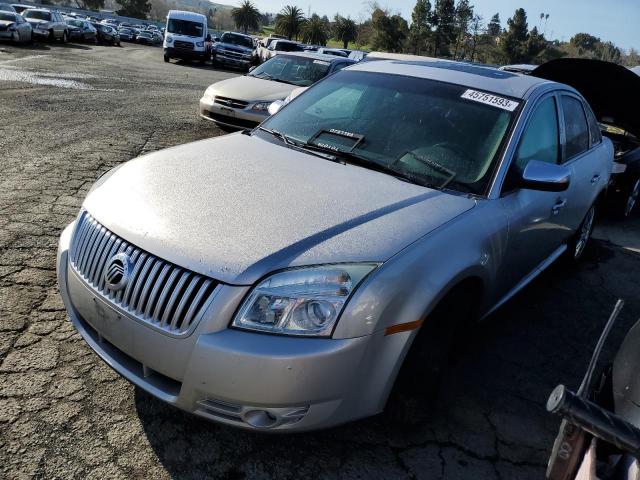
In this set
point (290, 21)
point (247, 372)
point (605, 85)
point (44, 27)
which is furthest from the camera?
point (290, 21)

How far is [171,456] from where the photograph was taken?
7.45ft

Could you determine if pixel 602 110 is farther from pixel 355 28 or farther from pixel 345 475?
pixel 355 28

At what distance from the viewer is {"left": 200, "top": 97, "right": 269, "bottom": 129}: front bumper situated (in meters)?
8.53

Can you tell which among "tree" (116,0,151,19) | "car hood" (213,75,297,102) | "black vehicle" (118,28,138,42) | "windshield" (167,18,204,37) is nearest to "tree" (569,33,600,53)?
"tree" (116,0,151,19)

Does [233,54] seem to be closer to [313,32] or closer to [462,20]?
[313,32]

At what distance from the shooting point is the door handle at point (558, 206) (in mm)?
3470

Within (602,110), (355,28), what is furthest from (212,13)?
(602,110)

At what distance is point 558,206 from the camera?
354 centimetres

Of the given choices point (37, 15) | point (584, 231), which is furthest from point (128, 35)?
point (584, 231)

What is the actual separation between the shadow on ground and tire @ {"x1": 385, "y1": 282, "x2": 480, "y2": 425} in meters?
0.08

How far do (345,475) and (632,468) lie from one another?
115 cm

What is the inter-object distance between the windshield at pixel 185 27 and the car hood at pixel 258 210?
2509cm

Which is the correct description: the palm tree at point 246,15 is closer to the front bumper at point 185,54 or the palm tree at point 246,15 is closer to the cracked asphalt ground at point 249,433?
the front bumper at point 185,54

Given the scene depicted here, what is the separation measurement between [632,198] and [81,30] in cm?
3445
